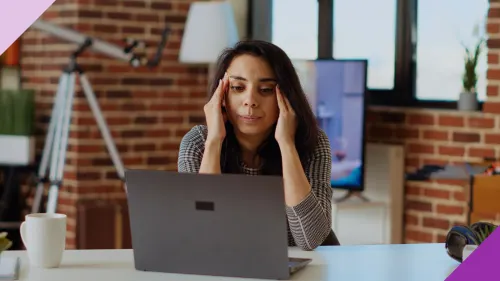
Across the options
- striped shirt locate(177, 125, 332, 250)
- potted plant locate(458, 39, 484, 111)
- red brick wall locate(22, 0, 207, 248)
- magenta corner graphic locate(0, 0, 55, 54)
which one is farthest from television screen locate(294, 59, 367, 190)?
striped shirt locate(177, 125, 332, 250)

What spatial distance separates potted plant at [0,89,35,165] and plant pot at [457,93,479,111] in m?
2.22

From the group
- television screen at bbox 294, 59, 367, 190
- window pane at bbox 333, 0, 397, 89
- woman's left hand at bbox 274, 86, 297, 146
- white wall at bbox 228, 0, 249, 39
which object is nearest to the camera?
woman's left hand at bbox 274, 86, 297, 146

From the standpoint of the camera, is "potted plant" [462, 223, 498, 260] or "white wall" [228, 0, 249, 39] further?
"white wall" [228, 0, 249, 39]

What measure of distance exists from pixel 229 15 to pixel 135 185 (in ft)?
9.32

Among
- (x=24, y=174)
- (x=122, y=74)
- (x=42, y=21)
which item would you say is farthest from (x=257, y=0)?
(x=24, y=174)

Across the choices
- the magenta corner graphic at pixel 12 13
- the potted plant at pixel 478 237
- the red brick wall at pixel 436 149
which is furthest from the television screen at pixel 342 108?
the potted plant at pixel 478 237

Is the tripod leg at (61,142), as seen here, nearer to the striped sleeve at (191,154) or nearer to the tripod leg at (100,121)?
the tripod leg at (100,121)

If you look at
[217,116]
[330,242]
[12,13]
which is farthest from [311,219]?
[12,13]

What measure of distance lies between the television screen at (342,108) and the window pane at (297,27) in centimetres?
58

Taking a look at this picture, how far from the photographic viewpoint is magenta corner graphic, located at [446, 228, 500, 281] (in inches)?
76.6

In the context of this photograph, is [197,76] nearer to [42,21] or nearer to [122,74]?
[122,74]

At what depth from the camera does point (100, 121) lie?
4.66 m

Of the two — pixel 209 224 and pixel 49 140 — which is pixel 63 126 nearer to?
pixel 49 140

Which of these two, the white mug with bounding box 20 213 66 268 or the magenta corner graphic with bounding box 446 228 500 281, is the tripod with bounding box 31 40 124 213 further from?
the magenta corner graphic with bounding box 446 228 500 281
